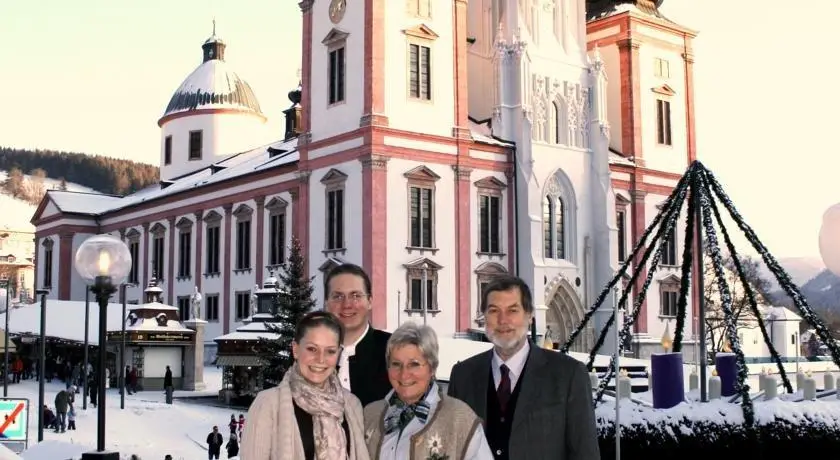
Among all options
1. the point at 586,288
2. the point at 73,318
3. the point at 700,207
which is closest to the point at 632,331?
the point at 586,288

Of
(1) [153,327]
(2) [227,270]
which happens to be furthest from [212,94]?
(1) [153,327]

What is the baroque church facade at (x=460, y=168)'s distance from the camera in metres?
43.1

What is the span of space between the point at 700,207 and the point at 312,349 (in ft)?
42.0

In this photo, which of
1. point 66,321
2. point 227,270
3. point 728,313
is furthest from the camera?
point 227,270

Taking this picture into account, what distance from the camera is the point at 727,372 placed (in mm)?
16984

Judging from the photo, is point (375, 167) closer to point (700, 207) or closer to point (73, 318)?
point (73, 318)

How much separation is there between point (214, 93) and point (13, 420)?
2486 inches

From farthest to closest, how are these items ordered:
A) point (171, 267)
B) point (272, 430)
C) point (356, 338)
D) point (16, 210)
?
1. point (16, 210)
2. point (171, 267)
3. point (356, 338)
4. point (272, 430)

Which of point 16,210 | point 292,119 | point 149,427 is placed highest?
point 16,210

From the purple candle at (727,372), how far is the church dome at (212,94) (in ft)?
194

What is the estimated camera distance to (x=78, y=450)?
20.7 m

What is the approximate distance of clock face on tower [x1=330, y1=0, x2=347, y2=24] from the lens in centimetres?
4469

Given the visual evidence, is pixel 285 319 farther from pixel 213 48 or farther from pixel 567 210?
pixel 213 48

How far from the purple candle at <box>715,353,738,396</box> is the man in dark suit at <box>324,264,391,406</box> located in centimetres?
1083
